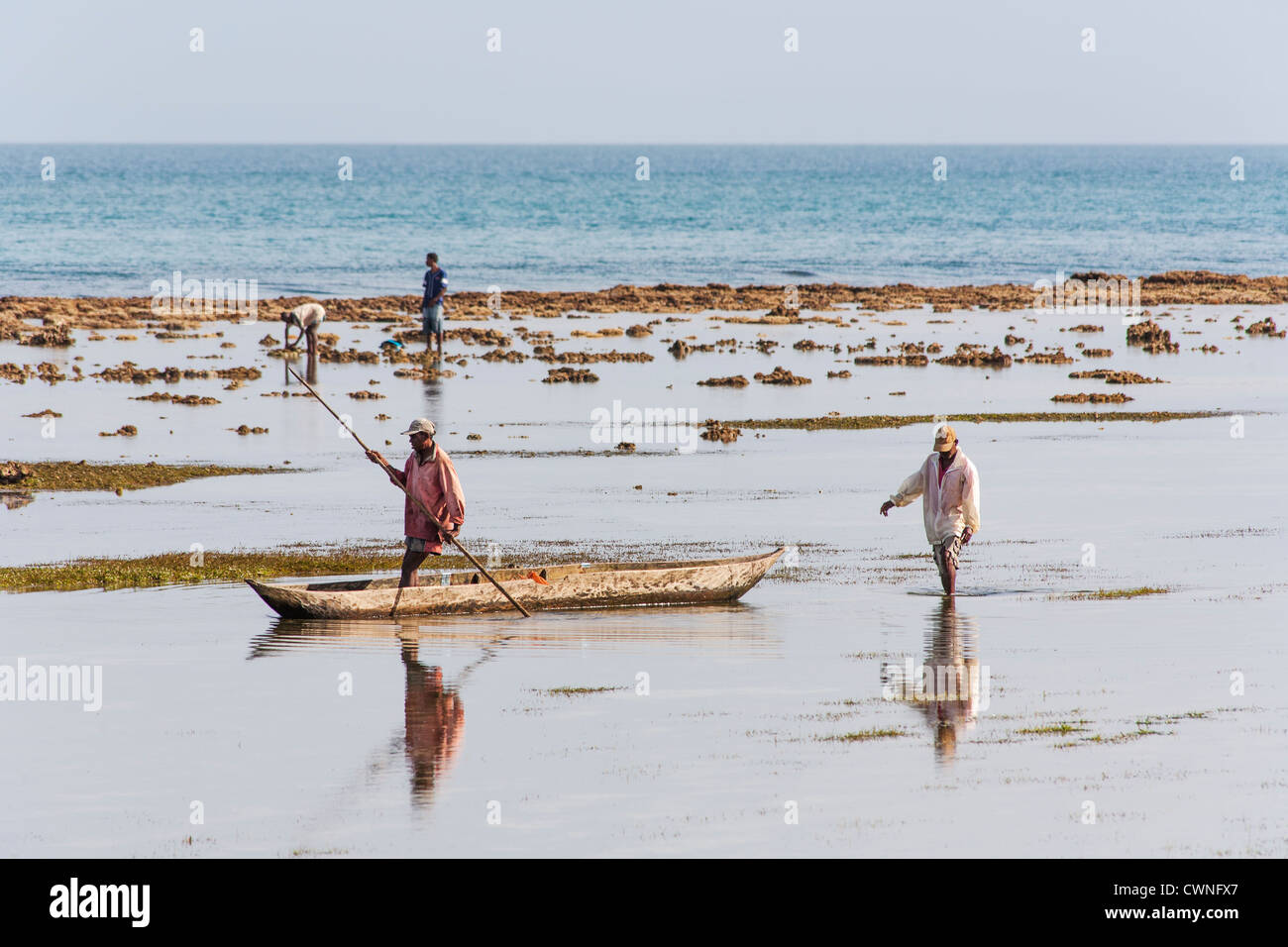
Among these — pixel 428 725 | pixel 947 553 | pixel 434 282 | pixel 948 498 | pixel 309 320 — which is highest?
pixel 434 282

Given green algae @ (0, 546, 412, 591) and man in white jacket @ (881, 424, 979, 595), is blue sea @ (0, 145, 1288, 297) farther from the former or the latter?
man in white jacket @ (881, 424, 979, 595)

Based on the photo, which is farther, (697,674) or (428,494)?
(428,494)

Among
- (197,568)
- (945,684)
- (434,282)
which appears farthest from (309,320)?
(945,684)

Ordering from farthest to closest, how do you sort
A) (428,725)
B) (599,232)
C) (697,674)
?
(599,232), (697,674), (428,725)

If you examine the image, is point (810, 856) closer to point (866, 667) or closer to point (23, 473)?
point (866, 667)

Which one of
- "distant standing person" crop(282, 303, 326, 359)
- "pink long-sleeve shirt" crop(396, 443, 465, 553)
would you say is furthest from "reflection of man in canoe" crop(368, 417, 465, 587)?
"distant standing person" crop(282, 303, 326, 359)

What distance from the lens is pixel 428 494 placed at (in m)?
16.0

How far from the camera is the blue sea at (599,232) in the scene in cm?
7594

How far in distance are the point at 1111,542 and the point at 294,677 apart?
399 inches

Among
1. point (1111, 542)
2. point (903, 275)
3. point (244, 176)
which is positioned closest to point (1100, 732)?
point (1111, 542)

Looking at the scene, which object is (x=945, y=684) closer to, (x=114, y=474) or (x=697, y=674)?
(x=697, y=674)

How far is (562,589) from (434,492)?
5.18 feet

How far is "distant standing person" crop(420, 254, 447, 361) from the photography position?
38.1 meters

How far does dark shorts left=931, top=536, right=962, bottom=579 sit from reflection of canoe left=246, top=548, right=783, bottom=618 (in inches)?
61.8
